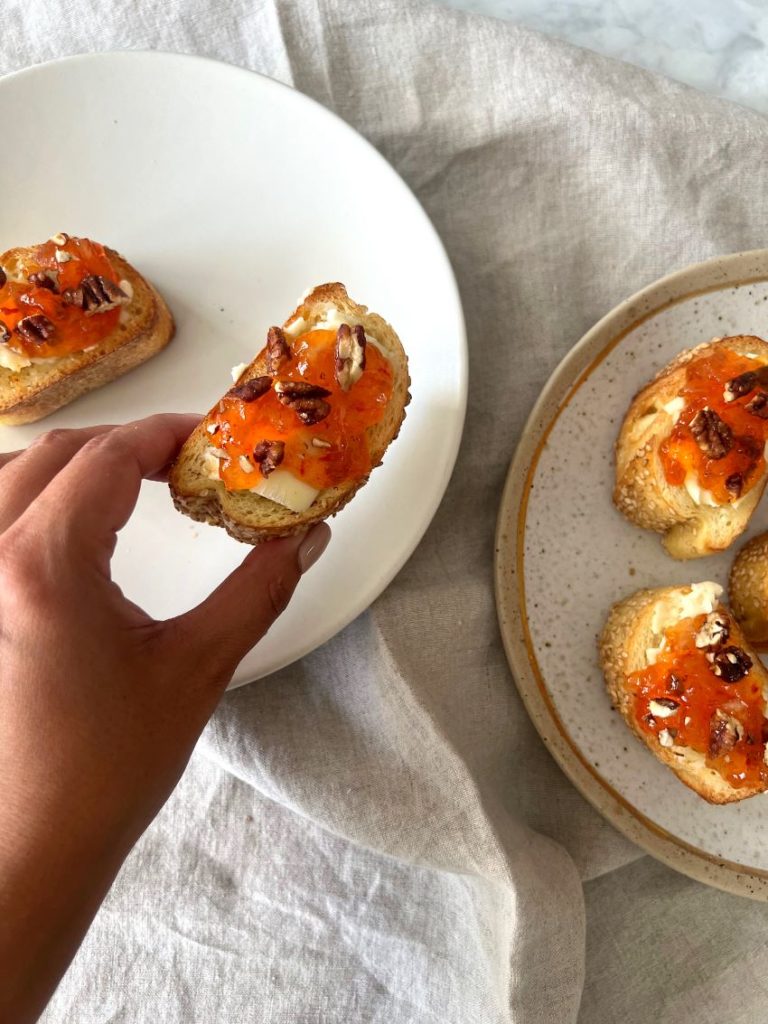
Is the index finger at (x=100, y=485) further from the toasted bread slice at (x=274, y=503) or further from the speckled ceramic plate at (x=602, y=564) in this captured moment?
the speckled ceramic plate at (x=602, y=564)

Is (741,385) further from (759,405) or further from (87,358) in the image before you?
(87,358)

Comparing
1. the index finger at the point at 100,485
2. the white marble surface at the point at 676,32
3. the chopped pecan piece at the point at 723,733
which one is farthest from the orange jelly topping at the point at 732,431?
the index finger at the point at 100,485

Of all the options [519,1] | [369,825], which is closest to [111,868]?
[369,825]

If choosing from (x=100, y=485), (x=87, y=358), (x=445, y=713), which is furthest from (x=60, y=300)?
(x=445, y=713)

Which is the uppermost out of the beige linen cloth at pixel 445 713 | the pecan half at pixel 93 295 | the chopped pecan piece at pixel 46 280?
the chopped pecan piece at pixel 46 280

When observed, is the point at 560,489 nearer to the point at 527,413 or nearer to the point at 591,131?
the point at 527,413
